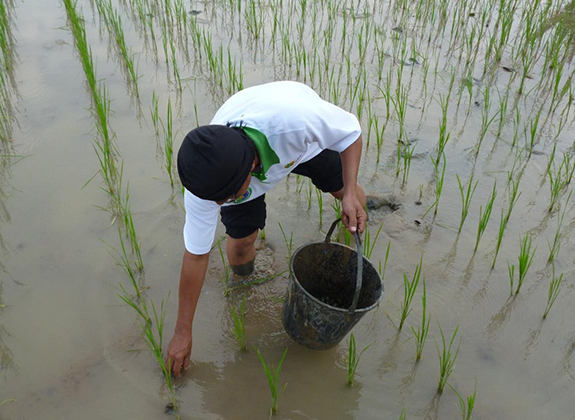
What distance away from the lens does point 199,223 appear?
1612 mm

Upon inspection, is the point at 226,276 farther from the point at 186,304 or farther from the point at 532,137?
the point at 532,137

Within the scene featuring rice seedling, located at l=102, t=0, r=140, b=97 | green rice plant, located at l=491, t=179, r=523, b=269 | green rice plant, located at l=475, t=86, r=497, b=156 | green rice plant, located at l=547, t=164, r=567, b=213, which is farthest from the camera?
rice seedling, located at l=102, t=0, r=140, b=97

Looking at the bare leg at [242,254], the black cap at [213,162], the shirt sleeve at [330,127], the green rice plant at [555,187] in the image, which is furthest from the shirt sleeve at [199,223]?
the green rice plant at [555,187]

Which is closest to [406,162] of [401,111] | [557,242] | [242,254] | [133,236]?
[401,111]

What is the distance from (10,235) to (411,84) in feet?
8.93

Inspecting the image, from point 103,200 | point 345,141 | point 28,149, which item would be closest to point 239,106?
point 345,141

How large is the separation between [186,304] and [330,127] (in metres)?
0.77

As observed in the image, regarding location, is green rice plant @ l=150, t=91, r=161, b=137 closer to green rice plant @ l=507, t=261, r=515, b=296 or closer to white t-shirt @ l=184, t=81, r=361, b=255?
white t-shirt @ l=184, t=81, r=361, b=255

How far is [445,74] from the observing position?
149 inches

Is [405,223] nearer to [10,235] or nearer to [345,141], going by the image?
[345,141]

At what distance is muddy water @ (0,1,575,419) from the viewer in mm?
1899

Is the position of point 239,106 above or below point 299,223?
above

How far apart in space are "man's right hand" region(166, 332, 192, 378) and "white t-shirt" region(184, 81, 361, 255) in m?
0.36

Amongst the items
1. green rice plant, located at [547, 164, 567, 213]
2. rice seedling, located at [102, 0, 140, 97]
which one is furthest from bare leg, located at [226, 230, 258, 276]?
rice seedling, located at [102, 0, 140, 97]
